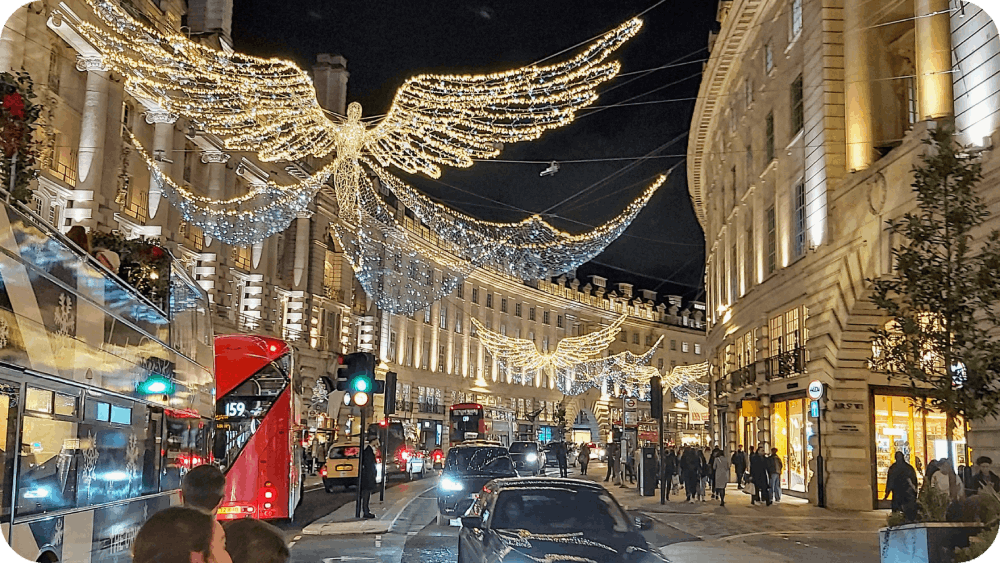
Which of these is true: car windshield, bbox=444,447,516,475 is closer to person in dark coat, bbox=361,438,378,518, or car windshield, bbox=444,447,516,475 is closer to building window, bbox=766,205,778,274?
person in dark coat, bbox=361,438,378,518

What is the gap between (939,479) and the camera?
670 inches

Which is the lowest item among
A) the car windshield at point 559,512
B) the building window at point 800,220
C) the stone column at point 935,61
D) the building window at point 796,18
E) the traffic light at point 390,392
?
the car windshield at point 559,512

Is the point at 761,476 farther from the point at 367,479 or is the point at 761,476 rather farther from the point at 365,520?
the point at 365,520

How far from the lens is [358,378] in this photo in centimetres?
2062

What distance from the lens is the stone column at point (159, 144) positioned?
128 feet

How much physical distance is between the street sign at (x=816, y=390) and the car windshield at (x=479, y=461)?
8004 mm

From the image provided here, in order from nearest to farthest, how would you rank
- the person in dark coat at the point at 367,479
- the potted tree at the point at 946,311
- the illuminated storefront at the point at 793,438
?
the potted tree at the point at 946,311
the person in dark coat at the point at 367,479
the illuminated storefront at the point at 793,438

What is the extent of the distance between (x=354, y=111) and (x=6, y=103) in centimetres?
1015

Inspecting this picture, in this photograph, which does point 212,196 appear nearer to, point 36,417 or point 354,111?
point 354,111

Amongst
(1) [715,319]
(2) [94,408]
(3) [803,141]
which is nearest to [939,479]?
(3) [803,141]

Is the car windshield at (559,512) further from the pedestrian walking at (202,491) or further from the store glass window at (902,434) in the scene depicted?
the store glass window at (902,434)

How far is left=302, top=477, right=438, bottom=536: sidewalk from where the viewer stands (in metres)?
18.2

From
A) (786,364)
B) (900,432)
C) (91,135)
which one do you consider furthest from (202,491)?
(91,135)

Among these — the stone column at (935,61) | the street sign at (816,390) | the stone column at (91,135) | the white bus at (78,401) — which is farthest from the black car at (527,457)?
the white bus at (78,401)
